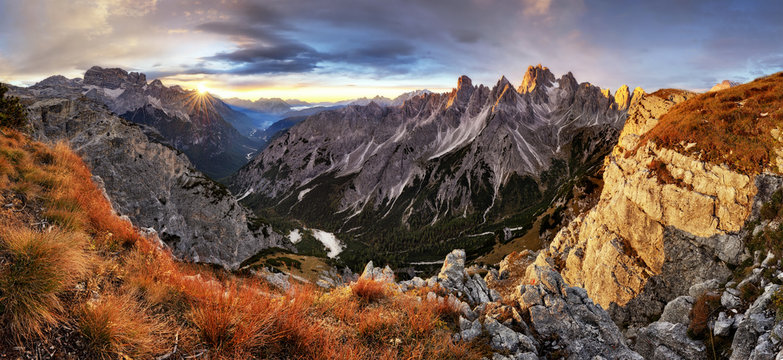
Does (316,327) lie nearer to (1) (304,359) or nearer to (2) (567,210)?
(1) (304,359)

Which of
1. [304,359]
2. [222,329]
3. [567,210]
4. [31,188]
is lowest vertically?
[567,210]

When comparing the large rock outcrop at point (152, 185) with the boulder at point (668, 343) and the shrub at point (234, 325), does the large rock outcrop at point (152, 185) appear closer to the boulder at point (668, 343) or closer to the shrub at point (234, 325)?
the shrub at point (234, 325)

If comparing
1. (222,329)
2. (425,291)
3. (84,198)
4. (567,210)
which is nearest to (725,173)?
(425,291)

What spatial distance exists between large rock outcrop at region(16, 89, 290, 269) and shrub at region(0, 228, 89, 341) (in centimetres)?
6469

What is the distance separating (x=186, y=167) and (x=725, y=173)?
151m

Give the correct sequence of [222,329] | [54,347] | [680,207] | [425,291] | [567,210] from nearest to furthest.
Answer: [54,347]
[222,329]
[425,291]
[680,207]
[567,210]

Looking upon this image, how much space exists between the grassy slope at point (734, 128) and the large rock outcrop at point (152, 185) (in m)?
82.8

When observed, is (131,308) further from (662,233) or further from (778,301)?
(662,233)

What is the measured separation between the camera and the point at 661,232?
Result: 117 feet

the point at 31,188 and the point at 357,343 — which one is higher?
the point at 31,188

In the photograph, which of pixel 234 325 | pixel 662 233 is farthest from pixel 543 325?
pixel 662 233

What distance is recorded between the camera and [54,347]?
4.57m

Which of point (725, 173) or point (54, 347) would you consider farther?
point (725, 173)

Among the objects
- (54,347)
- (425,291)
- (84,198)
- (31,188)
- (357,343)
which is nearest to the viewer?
(54,347)
